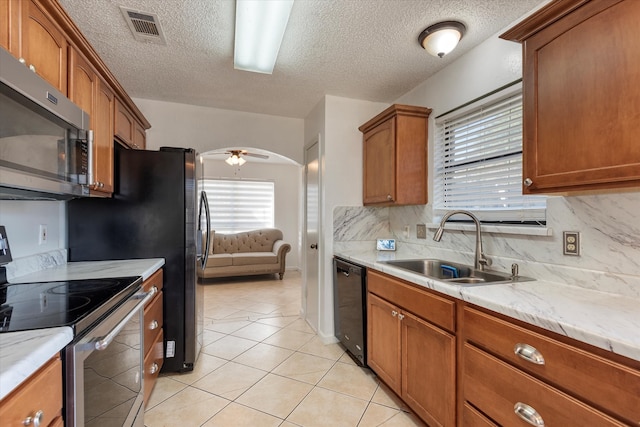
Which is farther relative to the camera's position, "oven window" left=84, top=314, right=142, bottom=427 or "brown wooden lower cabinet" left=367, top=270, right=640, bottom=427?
"oven window" left=84, top=314, right=142, bottom=427

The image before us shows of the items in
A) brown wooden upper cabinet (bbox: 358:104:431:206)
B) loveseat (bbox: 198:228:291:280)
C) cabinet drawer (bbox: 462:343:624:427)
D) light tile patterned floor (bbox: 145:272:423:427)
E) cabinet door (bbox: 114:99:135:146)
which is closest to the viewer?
cabinet drawer (bbox: 462:343:624:427)

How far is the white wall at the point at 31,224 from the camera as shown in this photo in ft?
5.47

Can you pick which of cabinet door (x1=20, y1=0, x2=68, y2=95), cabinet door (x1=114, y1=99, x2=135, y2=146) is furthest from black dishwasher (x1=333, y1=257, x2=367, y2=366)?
cabinet door (x1=20, y1=0, x2=68, y2=95)

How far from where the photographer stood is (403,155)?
2543 mm

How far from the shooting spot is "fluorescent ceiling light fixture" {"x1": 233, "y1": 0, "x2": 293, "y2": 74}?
1.65 meters

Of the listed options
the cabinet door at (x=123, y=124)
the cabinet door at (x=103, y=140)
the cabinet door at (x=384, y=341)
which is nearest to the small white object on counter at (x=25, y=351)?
the cabinet door at (x=103, y=140)

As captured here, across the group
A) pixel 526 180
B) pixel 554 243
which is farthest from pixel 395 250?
pixel 526 180

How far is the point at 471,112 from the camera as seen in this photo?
2.20 m

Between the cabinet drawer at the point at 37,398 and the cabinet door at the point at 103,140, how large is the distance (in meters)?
1.30

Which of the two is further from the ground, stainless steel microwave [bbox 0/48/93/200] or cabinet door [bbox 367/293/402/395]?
stainless steel microwave [bbox 0/48/93/200]

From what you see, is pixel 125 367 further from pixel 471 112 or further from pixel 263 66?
pixel 471 112

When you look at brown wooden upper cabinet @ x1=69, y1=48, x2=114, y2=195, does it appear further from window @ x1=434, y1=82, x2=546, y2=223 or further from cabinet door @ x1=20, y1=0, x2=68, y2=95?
window @ x1=434, y1=82, x2=546, y2=223

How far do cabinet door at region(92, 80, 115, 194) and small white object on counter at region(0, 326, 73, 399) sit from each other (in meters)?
1.22

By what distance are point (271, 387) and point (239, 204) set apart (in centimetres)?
467
